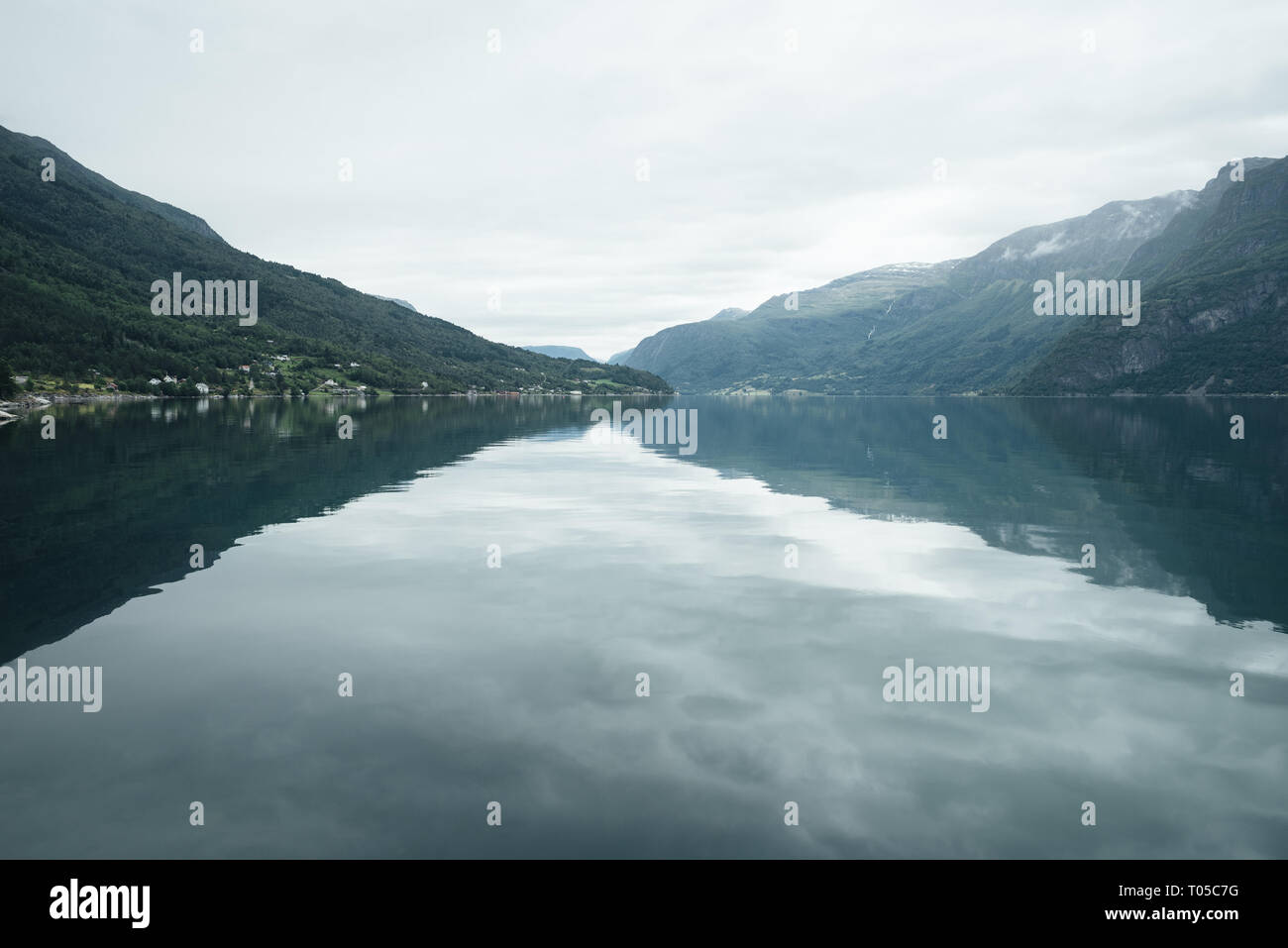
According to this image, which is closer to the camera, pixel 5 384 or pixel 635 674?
pixel 635 674

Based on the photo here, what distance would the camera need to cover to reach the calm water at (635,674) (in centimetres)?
1036

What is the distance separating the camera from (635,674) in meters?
15.9

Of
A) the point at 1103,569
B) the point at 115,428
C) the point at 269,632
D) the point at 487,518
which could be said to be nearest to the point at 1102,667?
the point at 1103,569

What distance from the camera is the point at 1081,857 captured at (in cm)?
968

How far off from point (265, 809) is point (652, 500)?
30.8 metres

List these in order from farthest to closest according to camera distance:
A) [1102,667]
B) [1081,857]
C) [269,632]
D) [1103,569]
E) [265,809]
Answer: [1103,569] < [269,632] < [1102,667] < [265,809] < [1081,857]

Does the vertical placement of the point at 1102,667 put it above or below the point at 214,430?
below

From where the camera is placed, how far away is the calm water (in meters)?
10.4

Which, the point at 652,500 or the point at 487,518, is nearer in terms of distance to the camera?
the point at 487,518

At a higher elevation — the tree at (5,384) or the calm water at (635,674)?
the tree at (5,384)

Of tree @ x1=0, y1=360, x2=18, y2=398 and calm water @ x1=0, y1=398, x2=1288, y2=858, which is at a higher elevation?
tree @ x1=0, y1=360, x2=18, y2=398

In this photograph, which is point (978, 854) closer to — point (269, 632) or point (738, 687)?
point (738, 687)

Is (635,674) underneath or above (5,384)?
underneath

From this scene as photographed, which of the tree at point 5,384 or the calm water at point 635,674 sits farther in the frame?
the tree at point 5,384
